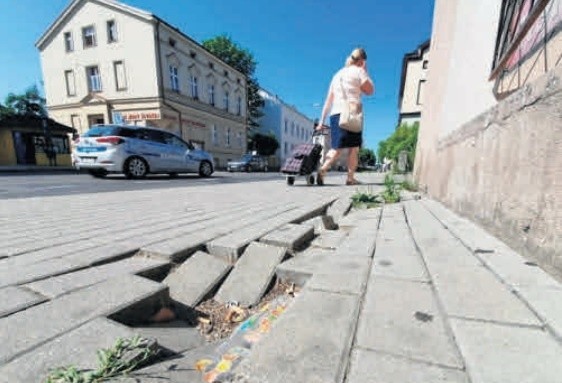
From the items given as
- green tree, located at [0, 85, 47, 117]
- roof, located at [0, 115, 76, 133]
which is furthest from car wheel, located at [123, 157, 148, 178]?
green tree, located at [0, 85, 47, 117]

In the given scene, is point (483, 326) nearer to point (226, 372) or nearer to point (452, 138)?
point (226, 372)

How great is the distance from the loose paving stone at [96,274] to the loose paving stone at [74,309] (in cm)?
7

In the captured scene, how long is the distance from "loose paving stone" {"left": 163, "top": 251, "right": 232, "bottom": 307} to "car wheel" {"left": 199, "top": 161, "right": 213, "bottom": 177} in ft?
29.2

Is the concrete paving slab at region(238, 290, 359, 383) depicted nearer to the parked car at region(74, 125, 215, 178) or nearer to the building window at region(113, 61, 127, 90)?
the parked car at region(74, 125, 215, 178)

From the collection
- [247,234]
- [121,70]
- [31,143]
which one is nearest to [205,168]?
[247,234]

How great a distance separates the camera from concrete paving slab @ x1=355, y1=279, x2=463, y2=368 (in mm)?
726

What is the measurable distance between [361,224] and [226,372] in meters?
1.69

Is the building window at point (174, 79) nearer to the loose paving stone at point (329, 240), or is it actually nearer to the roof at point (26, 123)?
the roof at point (26, 123)

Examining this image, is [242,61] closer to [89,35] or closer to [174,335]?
[89,35]

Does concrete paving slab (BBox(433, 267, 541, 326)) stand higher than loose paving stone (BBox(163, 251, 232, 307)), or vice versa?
concrete paving slab (BBox(433, 267, 541, 326))

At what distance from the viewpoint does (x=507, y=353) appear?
2.30 ft

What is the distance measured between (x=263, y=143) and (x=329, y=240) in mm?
32790

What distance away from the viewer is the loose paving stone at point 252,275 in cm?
138

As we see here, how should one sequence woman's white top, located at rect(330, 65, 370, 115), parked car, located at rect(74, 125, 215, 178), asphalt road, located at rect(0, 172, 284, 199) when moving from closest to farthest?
woman's white top, located at rect(330, 65, 370, 115) → asphalt road, located at rect(0, 172, 284, 199) → parked car, located at rect(74, 125, 215, 178)
